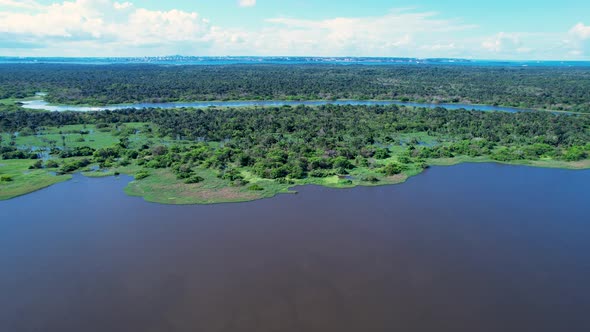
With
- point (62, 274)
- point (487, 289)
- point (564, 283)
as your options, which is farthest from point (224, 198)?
point (564, 283)

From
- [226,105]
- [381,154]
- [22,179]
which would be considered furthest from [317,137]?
[226,105]

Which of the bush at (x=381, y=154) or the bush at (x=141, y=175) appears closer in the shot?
the bush at (x=141, y=175)

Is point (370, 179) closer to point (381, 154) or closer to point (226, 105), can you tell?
point (381, 154)

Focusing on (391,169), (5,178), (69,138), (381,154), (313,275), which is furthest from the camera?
(69,138)

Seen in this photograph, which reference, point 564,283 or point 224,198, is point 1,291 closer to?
point 224,198

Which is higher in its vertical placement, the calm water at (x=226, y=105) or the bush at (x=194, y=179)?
the calm water at (x=226, y=105)

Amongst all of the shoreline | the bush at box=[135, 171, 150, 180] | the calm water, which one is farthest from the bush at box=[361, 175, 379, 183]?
the calm water

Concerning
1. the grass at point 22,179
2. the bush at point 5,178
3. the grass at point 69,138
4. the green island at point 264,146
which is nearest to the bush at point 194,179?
the green island at point 264,146

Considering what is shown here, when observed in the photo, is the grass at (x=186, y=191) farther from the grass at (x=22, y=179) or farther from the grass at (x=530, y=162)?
the grass at (x=530, y=162)
